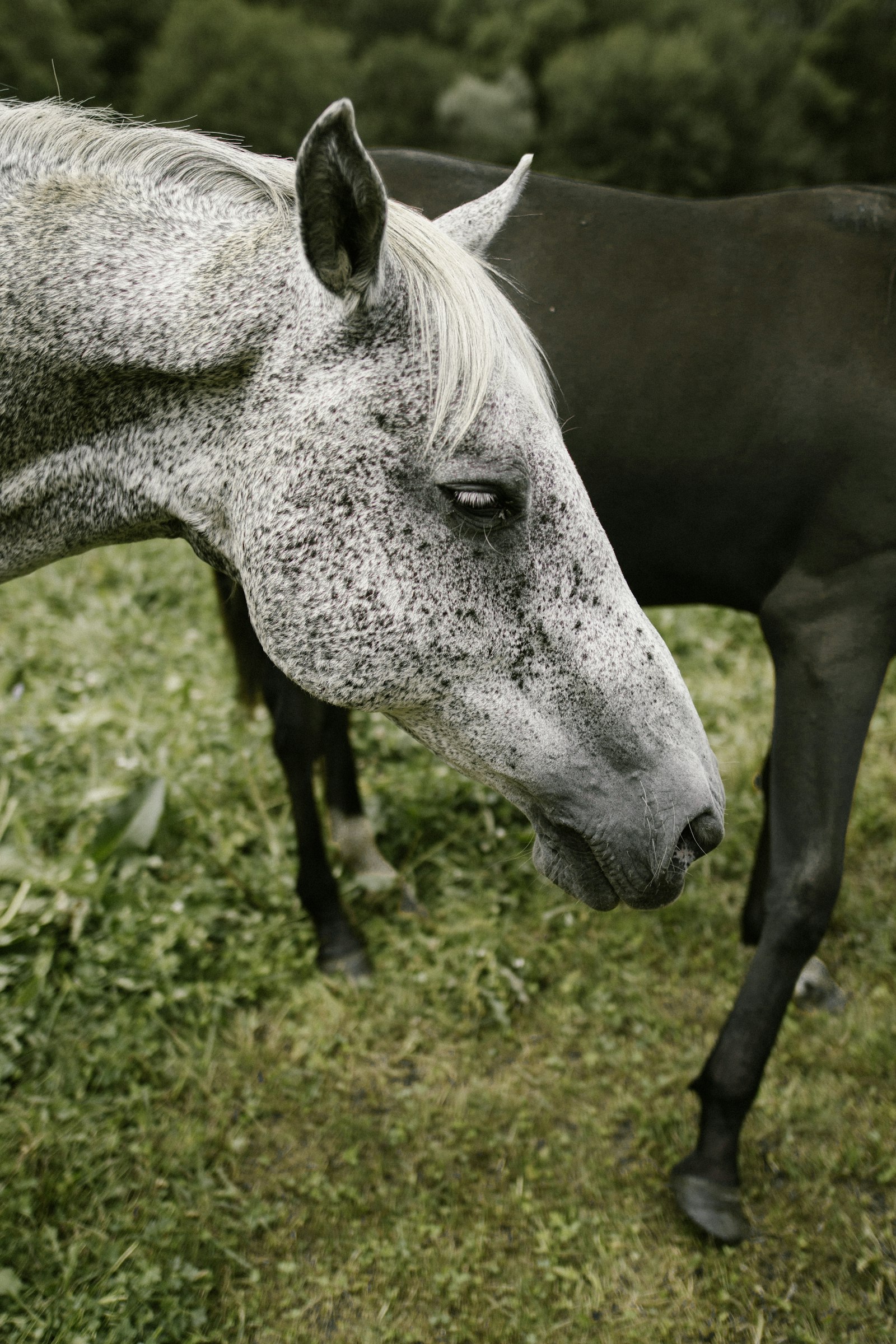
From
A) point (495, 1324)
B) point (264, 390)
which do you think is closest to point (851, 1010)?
point (495, 1324)

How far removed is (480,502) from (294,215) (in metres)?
0.54

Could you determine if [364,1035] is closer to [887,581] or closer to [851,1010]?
[851,1010]

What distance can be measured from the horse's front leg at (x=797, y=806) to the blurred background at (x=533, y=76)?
256 inches

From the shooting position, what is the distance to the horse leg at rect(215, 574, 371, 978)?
2572 millimetres

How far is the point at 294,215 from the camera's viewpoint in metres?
1.36

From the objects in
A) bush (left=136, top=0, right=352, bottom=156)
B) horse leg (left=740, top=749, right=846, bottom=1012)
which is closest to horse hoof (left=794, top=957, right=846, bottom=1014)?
horse leg (left=740, top=749, right=846, bottom=1012)

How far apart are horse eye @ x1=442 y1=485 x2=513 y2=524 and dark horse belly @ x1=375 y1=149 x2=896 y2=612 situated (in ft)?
2.35

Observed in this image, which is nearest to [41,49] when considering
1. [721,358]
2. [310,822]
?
[310,822]

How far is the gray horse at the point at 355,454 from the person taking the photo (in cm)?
127

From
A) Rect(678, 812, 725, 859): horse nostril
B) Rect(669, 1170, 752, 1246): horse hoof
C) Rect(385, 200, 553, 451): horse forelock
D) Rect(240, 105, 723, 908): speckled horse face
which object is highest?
Rect(385, 200, 553, 451): horse forelock

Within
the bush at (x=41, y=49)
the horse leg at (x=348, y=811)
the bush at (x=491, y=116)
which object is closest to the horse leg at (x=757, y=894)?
the horse leg at (x=348, y=811)

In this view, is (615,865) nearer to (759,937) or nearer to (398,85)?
(759,937)

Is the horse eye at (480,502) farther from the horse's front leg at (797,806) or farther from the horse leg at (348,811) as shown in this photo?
the horse leg at (348,811)

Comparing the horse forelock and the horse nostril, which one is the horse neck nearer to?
the horse forelock
